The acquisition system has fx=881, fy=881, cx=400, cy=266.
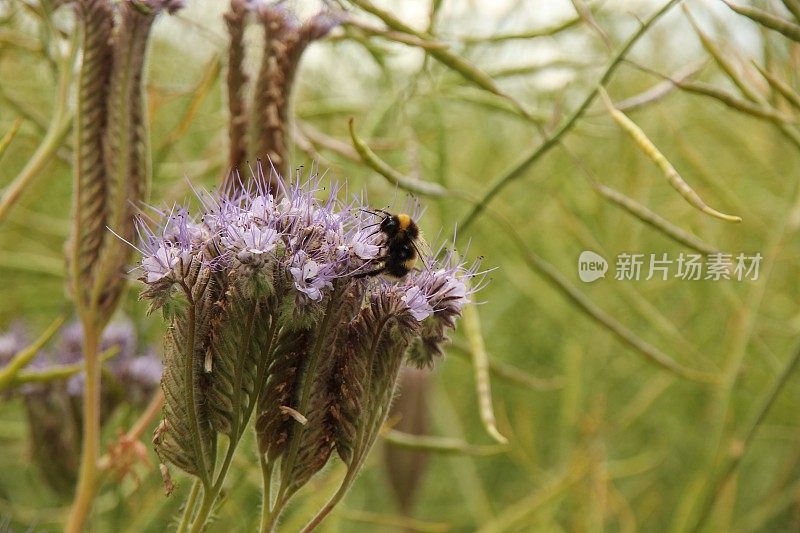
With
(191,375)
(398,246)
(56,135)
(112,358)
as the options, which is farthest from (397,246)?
(112,358)

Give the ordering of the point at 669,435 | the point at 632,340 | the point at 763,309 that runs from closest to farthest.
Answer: the point at 632,340 < the point at 763,309 < the point at 669,435

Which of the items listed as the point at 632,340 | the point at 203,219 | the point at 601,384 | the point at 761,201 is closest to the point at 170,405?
the point at 203,219

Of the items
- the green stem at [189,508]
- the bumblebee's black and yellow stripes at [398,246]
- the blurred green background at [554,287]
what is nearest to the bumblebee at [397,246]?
the bumblebee's black and yellow stripes at [398,246]

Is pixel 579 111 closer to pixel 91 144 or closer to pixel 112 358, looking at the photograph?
pixel 91 144

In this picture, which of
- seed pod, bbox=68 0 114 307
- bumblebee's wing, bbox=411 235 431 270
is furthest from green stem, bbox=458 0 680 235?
seed pod, bbox=68 0 114 307

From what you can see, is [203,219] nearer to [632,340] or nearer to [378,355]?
[378,355]

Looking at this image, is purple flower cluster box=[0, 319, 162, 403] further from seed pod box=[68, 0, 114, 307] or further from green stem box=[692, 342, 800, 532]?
green stem box=[692, 342, 800, 532]

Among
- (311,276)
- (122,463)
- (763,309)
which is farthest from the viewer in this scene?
(763,309)
